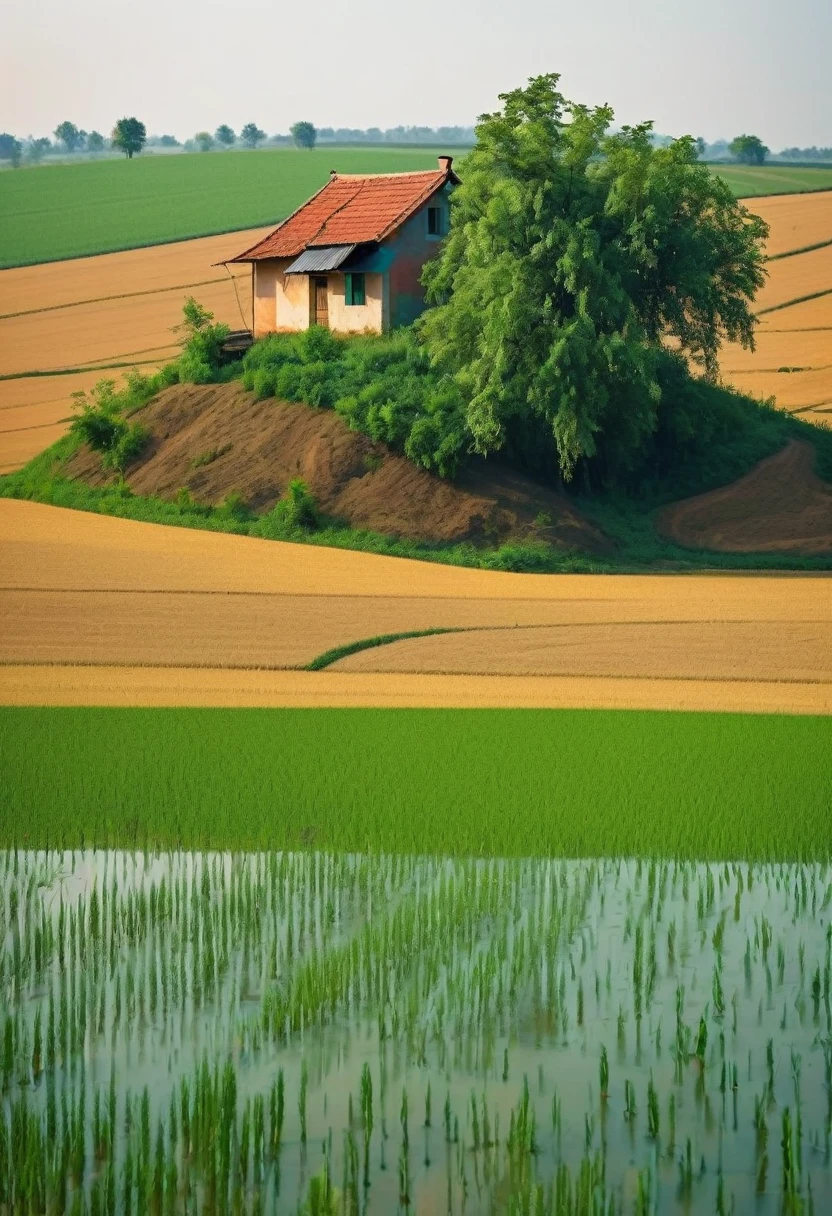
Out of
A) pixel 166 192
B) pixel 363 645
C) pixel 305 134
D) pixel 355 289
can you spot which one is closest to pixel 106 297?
pixel 166 192

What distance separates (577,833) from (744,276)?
30521 millimetres

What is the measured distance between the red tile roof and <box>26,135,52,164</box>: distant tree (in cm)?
6225

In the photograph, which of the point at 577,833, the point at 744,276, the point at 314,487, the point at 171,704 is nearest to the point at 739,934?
the point at 577,833

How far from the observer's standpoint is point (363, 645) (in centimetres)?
2883

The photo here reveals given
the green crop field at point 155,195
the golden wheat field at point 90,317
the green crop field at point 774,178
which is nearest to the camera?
the golden wheat field at point 90,317

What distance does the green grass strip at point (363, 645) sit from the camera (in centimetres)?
2753

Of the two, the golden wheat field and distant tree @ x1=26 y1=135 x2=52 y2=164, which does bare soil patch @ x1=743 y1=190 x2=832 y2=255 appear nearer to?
the golden wheat field

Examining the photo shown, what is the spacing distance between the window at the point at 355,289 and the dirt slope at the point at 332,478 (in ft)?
13.6

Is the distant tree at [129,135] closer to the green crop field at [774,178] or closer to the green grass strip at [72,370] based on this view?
the green crop field at [774,178]

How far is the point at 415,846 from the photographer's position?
1487cm

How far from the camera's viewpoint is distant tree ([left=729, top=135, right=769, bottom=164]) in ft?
330

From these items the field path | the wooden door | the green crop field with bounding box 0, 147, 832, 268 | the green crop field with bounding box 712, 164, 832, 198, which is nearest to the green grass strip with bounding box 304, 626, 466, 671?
the field path

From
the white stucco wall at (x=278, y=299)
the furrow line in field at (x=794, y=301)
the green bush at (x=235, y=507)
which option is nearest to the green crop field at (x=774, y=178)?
the furrow line in field at (x=794, y=301)

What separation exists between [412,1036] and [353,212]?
4061 centimetres
